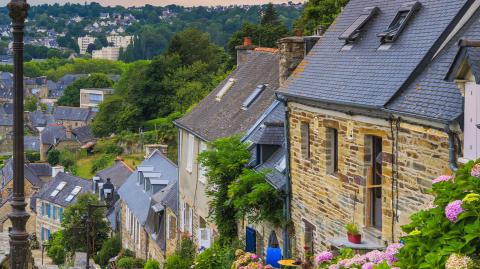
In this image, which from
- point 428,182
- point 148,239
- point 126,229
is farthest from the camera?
point 126,229

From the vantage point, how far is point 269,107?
21.9m

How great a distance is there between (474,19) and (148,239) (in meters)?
22.2

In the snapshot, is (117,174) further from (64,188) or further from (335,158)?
(335,158)

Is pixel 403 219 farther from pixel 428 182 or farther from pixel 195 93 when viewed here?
pixel 195 93

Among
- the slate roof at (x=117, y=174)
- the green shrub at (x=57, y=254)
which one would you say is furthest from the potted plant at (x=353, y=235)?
the slate roof at (x=117, y=174)

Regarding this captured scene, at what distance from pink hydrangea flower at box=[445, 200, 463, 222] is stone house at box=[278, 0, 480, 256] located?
11.6 ft

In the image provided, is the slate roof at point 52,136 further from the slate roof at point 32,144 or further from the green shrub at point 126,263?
the green shrub at point 126,263

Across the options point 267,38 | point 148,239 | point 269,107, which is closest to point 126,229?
point 148,239

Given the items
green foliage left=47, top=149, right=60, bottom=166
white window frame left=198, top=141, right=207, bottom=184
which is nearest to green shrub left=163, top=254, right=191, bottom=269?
white window frame left=198, top=141, right=207, bottom=184

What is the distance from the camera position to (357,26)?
15.9 m

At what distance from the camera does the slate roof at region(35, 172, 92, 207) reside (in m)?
55.7

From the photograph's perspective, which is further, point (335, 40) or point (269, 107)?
point (269, 107)

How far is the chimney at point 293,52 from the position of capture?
803 inches

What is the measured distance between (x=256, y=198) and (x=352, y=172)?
364 cm
